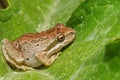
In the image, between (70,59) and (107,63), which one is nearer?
(107,63)

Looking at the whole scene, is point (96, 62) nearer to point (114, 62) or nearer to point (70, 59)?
point (114, 62)

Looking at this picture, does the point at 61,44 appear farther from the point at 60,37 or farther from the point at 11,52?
the point at 11,52

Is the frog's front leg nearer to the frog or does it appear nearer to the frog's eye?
the frog

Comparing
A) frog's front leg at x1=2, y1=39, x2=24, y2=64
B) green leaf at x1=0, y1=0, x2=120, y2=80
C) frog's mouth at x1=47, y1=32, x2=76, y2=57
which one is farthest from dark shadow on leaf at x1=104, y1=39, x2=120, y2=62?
frog's front leg at x1=2, y1=39, x2=24, y2=64

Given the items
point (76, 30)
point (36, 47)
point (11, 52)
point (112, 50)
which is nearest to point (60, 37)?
point (36, 47)

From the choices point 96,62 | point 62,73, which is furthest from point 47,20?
point 96,62

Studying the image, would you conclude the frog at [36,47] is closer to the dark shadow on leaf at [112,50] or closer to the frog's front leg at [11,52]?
→ the frog's front leg at [11,52]
